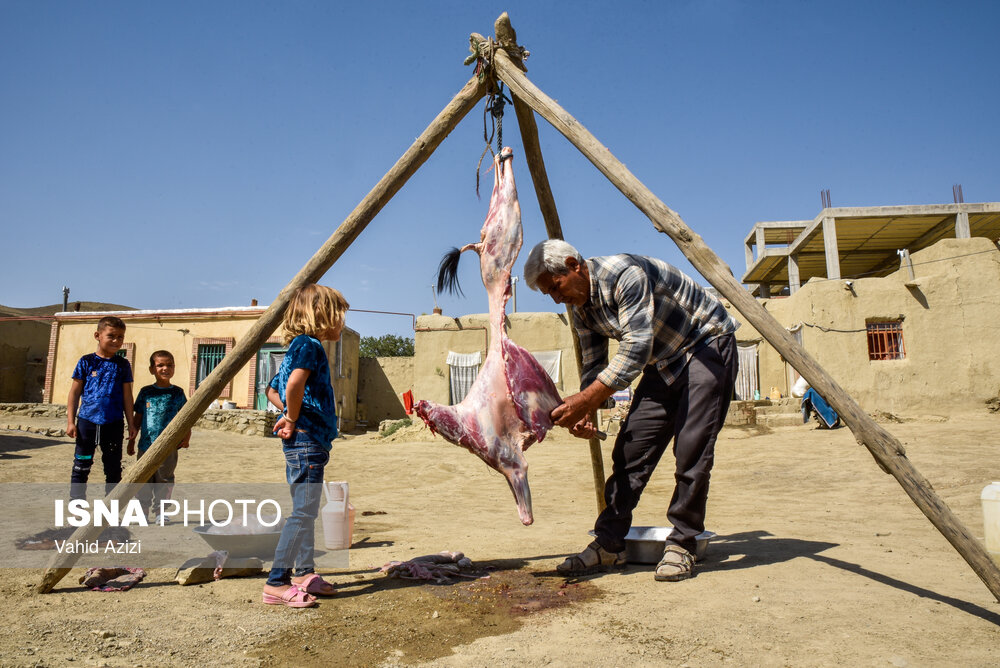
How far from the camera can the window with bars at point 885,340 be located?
15.1m

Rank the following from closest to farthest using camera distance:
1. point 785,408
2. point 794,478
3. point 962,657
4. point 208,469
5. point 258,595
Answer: point 962,657
point 258,595
point 794,478
point 208,469
point 785,408

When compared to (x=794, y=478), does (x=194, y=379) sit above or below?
above

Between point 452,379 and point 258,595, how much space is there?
1729 cm

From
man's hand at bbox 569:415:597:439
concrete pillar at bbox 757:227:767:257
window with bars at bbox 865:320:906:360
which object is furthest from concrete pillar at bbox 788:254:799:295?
man's hand at bbox 569:415:597:439

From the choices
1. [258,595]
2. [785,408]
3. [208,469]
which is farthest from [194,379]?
[258,595]

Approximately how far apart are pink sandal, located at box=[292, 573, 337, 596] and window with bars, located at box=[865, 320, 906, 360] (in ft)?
50.9

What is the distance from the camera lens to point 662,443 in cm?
372

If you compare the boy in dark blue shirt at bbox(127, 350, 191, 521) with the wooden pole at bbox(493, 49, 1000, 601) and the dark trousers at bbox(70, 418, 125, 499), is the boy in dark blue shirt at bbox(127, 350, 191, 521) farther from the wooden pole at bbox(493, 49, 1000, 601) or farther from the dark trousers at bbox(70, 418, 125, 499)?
the wooden pole at bbox(493, 49, 1000, 601)

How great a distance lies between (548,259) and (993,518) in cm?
283

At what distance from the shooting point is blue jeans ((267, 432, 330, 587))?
3.12 meters

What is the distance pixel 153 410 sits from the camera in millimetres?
5691

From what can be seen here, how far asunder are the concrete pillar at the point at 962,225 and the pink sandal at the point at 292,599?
2057 centimetres

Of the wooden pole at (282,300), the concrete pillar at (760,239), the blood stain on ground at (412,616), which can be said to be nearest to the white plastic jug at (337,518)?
the blood stain on ground at (412,616)

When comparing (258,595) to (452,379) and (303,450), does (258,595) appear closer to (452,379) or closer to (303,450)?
(303,450)
